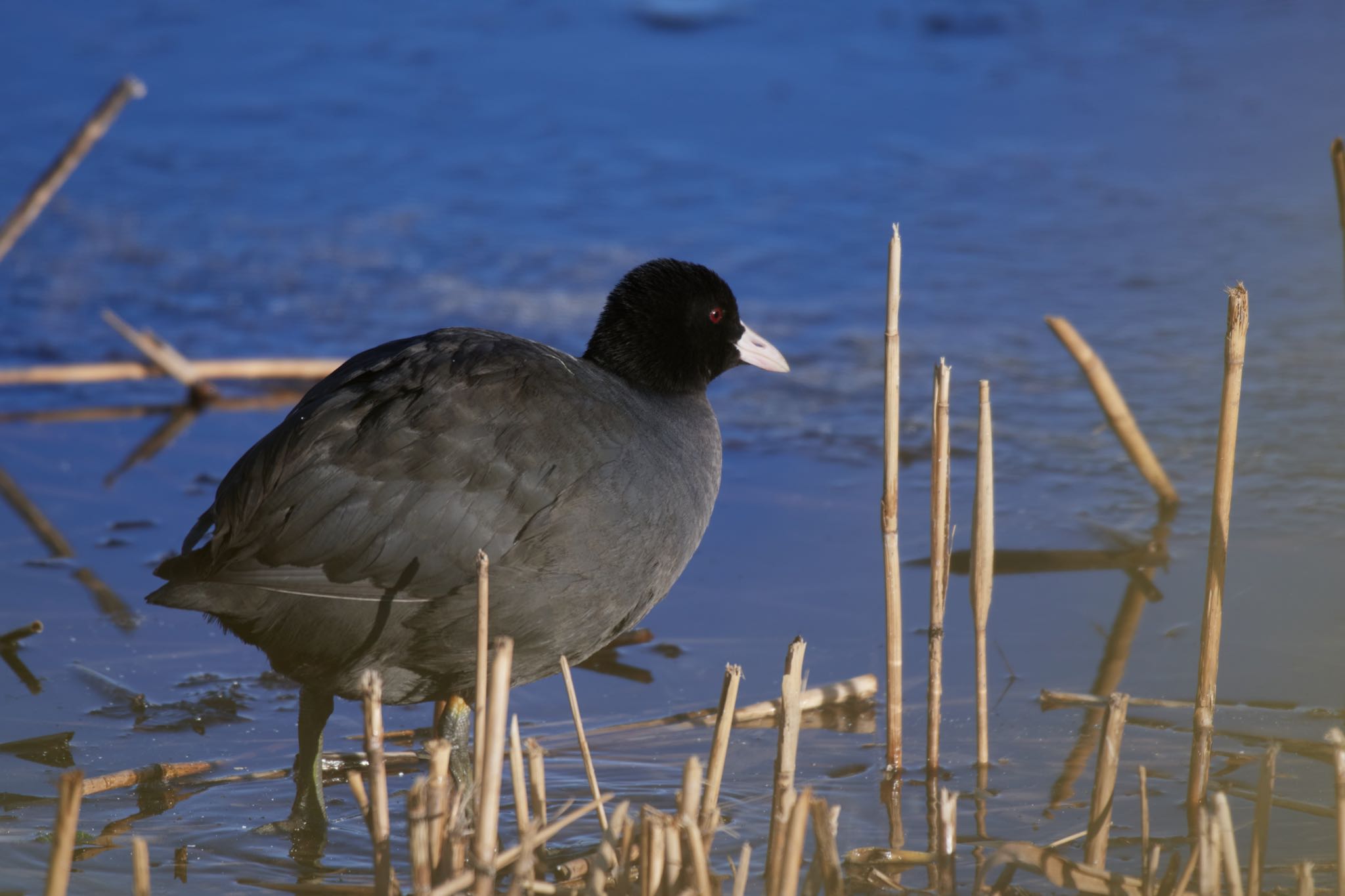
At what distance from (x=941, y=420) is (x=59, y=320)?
5.10m

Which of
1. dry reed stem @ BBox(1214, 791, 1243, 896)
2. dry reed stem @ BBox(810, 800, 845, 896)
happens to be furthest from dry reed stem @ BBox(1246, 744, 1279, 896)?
dry reed stem @ BBox(810, 800, 845, 896)

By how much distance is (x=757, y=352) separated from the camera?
404cm

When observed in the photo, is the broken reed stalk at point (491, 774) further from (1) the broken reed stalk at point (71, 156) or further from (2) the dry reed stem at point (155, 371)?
(2) the dry reed stem at point (155, 371)

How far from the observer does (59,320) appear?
22.7ft

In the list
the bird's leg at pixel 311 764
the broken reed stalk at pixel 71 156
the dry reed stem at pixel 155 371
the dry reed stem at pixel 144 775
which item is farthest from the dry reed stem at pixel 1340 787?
the dry reed stem at pixel 155 371

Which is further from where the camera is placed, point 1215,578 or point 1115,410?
point 1115,410

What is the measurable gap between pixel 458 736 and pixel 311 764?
0.33 m

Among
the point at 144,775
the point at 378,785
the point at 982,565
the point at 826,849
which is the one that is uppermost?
the point at 982,565

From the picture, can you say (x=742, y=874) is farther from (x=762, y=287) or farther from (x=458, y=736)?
(x=762, y=287)

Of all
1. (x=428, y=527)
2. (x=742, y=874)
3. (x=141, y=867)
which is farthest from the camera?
(x=428, y=527)

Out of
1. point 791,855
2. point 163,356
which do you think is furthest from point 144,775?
point 163,356

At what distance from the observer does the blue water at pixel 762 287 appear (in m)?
3.64

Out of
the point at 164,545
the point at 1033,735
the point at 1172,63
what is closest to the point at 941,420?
the point at 1033,735

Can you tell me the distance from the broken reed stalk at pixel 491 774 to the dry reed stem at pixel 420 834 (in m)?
0.08
